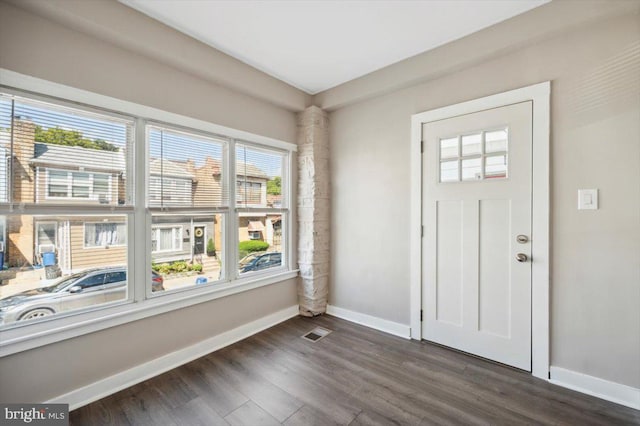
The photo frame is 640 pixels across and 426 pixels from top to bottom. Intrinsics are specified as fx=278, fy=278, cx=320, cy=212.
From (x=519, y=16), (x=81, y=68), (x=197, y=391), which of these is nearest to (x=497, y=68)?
(x=519, y=16)

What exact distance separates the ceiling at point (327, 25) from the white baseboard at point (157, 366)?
2695 mm

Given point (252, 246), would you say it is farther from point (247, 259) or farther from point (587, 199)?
→ point (587, 199)

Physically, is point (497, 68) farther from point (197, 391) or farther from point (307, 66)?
point (197, 391)

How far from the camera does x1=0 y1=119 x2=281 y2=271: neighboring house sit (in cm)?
174

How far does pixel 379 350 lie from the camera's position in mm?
2625

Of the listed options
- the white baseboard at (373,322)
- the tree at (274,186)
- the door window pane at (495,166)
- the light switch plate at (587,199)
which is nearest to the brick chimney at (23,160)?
the tree at (274,186)

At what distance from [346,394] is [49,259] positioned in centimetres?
224

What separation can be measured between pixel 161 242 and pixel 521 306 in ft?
9.93

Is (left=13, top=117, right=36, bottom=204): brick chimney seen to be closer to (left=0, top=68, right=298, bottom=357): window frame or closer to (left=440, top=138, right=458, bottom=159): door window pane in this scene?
(left=0, top=68, right=298, bottom=357): window frame

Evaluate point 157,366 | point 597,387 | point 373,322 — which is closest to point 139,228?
point 157,366

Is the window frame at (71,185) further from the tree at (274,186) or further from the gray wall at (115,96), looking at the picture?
the tree at (274,186)

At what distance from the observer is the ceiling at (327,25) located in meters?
2.01

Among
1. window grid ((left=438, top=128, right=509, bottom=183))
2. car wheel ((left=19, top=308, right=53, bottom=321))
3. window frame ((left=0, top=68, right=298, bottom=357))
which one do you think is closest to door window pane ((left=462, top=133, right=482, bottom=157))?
window grid ((left=438, top=128, right=509, bottom=183))

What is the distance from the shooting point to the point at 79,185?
1.95m
